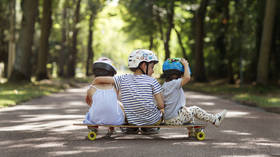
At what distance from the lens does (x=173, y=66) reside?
771 centimetres

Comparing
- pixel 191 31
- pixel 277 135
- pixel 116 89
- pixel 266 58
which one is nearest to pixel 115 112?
pixel 116 89

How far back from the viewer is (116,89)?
769 cm

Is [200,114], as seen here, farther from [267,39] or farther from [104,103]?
[267,39]

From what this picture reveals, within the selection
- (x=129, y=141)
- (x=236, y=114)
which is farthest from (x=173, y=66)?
(x=236, y=114)

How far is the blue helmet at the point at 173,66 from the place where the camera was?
768cm

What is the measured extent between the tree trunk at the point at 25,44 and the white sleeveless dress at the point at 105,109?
18597 mm

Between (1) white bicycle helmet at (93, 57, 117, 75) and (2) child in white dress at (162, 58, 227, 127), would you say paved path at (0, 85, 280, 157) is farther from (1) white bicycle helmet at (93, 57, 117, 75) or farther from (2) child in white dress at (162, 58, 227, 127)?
(1) white bicycle helmet at (93, 57, 117, 75)

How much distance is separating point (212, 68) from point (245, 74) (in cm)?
853

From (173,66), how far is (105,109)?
136cm

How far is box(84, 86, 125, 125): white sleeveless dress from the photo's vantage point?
296 inches

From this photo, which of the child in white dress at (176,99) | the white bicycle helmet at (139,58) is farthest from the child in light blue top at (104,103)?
the child in white dress at (176,99)

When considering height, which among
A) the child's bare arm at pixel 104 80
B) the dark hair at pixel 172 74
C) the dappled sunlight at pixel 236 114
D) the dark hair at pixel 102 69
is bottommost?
the dappled sunlight at pixel 236 114

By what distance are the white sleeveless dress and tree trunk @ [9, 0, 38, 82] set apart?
18.6 m

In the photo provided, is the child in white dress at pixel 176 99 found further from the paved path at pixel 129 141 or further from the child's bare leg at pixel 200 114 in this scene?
A: the paved path at pixel 129 141
